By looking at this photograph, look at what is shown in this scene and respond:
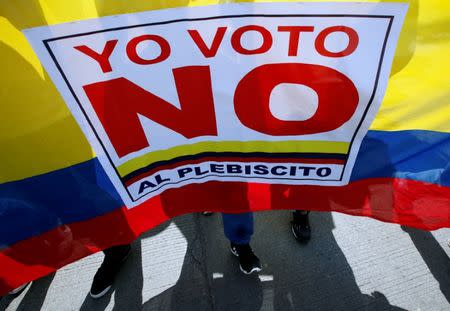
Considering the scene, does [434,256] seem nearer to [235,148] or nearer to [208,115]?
[235,148]

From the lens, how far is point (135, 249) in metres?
2.18

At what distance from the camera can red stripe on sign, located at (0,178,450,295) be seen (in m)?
1.25

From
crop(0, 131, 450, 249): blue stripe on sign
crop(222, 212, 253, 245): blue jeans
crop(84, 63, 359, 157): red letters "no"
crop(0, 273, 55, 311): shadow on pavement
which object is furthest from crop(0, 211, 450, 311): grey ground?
crop(84, 63, 359, 157): red letters "no"

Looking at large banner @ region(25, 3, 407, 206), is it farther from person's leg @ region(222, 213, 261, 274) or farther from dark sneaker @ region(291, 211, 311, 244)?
dark sneaker @ region(291, 211, 311, 244)

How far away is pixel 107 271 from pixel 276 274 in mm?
1018

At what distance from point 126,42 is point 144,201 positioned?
623 millimetres

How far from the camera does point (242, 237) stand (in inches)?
74.2

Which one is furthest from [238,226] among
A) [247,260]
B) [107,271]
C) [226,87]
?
[226,87]

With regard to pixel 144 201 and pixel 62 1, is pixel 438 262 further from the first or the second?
pixel 62 1

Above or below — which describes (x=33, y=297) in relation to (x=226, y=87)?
below

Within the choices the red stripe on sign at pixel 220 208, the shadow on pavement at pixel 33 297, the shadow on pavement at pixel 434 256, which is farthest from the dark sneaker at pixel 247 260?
the shadow on pavement at pixel 33 297

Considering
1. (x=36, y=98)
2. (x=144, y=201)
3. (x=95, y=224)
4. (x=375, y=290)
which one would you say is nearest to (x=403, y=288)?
(x=375, y=290)

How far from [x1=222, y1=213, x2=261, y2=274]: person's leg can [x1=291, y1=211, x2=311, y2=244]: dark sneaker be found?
0.33 m

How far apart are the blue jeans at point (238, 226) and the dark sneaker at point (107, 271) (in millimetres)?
700
